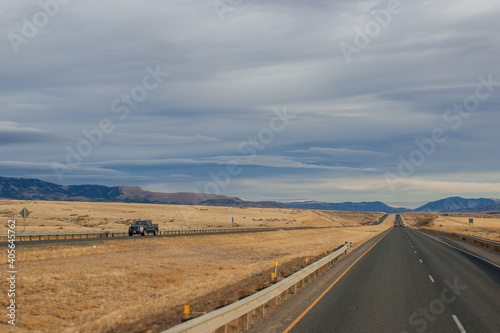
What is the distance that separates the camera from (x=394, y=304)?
1314cm

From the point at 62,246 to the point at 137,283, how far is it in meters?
13.0

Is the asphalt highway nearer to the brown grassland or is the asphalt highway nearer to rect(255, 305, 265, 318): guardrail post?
rect(255, 305, 265, 318): guardrail post

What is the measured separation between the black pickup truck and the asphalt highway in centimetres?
3049

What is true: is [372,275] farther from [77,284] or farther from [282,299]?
[77,284]

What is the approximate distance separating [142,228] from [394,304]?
37843 millimetres

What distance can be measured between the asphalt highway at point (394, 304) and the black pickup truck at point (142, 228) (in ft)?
100

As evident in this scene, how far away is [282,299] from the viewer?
1391cm

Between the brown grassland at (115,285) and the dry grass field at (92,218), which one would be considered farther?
the dry grass field at (92,218)

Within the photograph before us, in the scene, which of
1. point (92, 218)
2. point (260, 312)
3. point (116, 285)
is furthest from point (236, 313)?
point (92, 218)

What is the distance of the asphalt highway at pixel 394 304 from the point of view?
10.4m

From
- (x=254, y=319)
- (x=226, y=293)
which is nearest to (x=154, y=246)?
(x=226, y=293)

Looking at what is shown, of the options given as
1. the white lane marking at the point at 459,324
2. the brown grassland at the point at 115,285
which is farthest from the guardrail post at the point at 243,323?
the white lane marking at the point at 459,324

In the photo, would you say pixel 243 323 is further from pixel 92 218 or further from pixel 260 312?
pixel 92 218

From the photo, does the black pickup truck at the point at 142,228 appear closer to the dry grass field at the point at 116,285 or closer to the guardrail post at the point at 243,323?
the dry grass field at the point at 116,285
